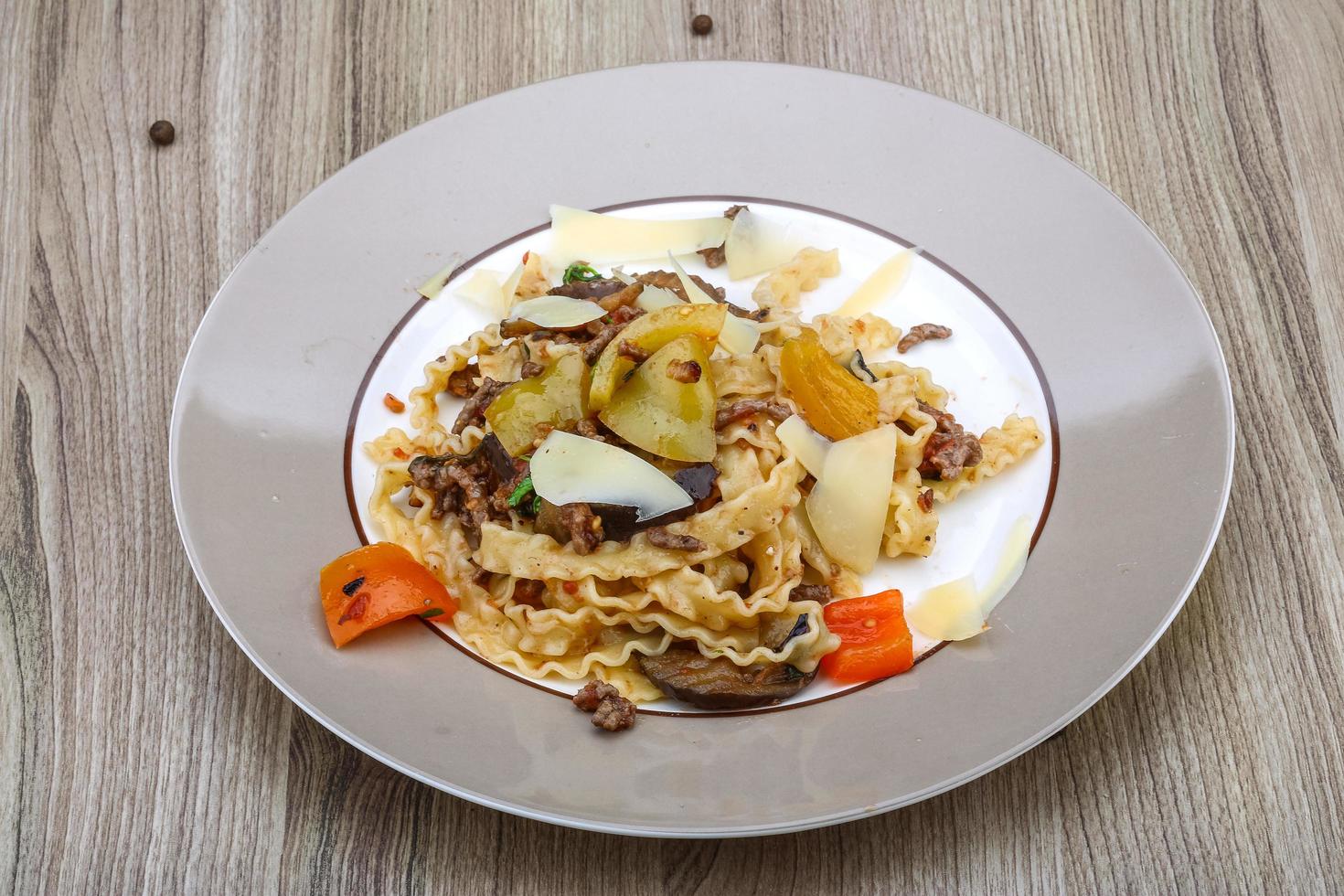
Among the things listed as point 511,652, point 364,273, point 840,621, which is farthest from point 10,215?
point 840,621

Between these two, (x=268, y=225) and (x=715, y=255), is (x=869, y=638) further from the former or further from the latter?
(x=268, y=225)

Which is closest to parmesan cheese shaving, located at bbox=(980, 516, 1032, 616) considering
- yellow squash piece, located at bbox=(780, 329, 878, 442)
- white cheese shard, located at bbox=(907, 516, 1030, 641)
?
white cheese shard, located at bbox=(907, 516, 1030, 641)

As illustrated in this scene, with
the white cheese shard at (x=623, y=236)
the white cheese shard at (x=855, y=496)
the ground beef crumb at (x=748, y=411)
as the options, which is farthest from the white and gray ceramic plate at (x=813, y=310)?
the ground beef crumb at (x=748, y=411)

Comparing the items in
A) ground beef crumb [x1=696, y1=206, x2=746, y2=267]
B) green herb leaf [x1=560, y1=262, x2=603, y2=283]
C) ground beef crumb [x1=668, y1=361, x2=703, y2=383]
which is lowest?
ground beef crumb [x1=668, y1=361, x2=703, y2=383]

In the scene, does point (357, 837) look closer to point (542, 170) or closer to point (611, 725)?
point (611, 725)

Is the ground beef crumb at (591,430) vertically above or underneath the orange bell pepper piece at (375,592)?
above

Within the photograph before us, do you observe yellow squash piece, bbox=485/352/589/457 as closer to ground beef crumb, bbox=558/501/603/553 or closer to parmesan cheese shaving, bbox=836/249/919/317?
ground beef crumb, bbox=558/501/603/553

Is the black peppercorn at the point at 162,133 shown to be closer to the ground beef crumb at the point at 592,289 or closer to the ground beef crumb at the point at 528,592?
the ground beef crumb at the point at 592,289
